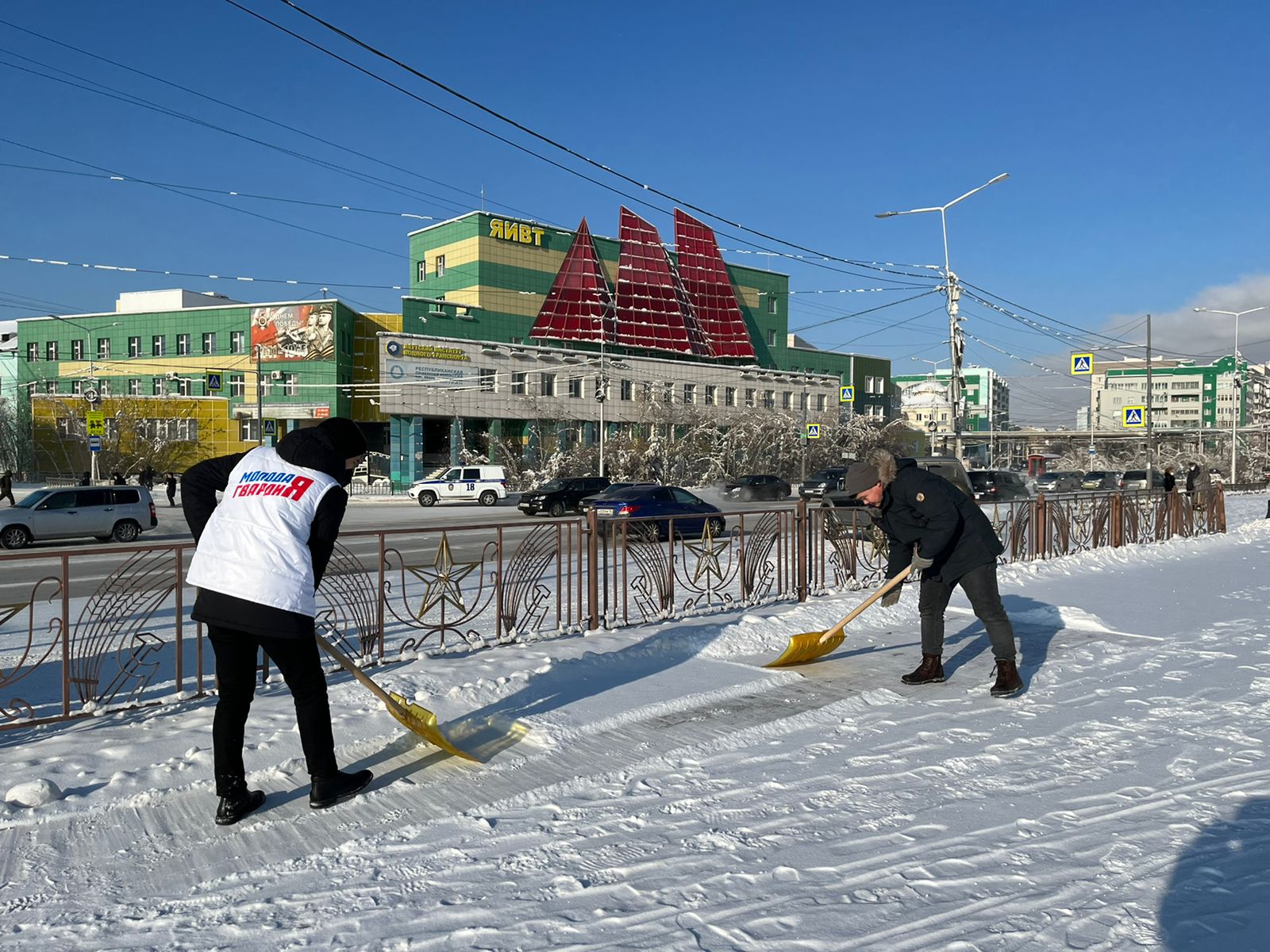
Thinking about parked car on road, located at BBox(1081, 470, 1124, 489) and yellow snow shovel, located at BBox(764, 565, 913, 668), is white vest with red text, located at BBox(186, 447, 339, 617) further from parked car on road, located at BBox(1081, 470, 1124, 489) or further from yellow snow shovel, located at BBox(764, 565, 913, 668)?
parked car on road, located at BBox(1081, 470, 1124, 489)

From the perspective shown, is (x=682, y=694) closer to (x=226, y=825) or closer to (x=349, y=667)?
(x=349, y=667)

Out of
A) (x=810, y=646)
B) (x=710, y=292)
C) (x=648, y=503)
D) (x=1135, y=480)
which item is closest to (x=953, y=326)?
(x=648, y=503)

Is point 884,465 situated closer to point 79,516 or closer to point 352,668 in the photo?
point 352,668

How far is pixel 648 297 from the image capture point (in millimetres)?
57312

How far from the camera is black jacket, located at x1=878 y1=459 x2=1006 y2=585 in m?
5.91

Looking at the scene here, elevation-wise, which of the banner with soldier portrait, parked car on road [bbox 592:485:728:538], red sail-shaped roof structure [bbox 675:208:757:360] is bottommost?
parked car on road [bbox 592:485:728:538]

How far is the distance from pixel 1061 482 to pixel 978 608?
45.7 meters

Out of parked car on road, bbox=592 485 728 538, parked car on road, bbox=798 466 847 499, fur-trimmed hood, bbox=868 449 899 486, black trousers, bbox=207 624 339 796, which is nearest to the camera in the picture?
black trousers, bbox=207 624 339 796

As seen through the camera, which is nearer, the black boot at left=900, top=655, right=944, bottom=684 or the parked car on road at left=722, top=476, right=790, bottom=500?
the black boot at left=900, top=655, right=944, bottom=684

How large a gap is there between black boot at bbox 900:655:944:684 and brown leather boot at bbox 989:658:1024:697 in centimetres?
44

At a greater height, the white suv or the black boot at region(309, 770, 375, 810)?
the white suv

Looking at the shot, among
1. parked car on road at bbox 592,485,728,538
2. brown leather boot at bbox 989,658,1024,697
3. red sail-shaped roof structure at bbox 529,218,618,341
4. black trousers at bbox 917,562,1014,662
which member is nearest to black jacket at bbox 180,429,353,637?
black trousers at bbox 917,562,1014,662

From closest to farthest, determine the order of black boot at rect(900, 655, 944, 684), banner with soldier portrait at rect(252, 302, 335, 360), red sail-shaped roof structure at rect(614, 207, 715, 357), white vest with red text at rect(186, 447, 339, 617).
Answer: white vest with red text at rect(186, 447, 339, 617)
black boot at rect(900, 655, 944, 684)
banner with soldier portrait at rect(252, 302, 335, 360)
red sail-shaped roof structure at rect(614, 207, 715, 357)

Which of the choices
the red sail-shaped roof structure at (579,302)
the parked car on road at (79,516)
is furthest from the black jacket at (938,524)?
the red sail-shaped roof structure at (579,302)
